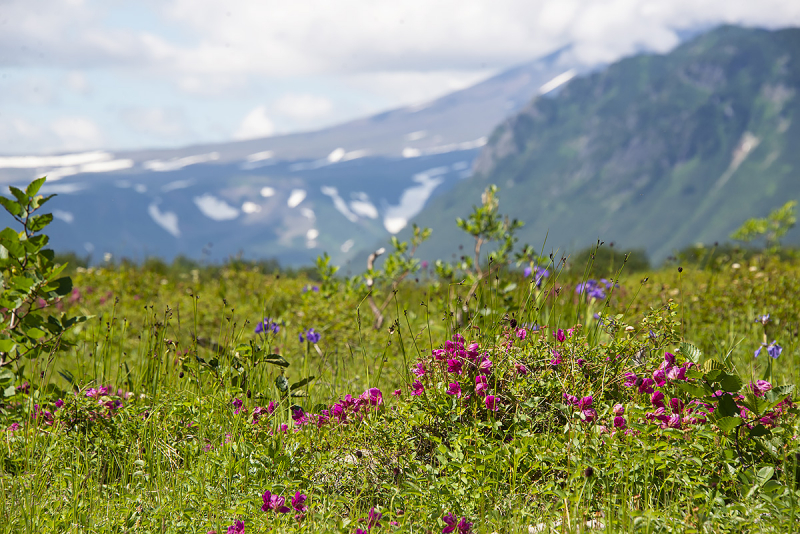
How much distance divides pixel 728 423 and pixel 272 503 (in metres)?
1.85

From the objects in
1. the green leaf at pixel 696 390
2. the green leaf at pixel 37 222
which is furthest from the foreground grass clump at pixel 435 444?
the green leaf at pixel 37 222

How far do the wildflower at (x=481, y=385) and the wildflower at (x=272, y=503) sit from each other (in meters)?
1.02

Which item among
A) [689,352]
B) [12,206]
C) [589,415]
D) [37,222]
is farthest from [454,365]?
[12,206]

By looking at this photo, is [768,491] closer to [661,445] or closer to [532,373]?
[661,445]

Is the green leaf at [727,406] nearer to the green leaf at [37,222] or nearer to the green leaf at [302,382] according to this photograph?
the green leaf at [302,382]

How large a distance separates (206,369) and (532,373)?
5.96 ft

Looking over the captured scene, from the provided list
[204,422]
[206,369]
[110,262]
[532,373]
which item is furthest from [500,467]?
[110,262]

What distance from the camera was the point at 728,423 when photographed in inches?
100

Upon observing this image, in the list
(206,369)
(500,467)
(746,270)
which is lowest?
(746,270)

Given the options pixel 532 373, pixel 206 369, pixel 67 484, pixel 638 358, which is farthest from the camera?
pixel 206 369

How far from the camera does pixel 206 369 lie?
3602 mm

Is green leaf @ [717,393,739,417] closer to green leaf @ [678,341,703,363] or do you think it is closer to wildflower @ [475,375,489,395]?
green leaf @ [678,341,703,363]

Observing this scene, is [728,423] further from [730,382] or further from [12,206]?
[12,206]

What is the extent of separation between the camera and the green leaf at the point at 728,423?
2523 mm
